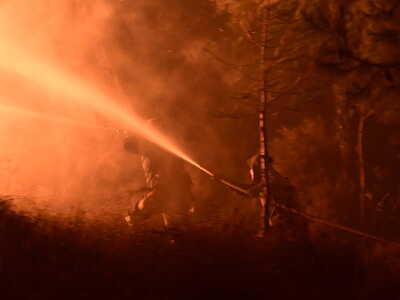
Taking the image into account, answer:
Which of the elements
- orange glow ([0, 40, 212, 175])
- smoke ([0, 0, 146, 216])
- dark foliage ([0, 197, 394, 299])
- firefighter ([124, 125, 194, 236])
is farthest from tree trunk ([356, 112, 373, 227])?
smoke ([0, 0, 146, 216])

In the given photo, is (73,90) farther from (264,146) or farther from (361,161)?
(361,161)

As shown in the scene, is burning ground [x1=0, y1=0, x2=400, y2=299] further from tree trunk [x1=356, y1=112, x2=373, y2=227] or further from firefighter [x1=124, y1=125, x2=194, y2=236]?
firefighter [x1=124, y1=125, x2=194, y2=236]

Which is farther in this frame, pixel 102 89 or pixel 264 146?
pixel 102 89

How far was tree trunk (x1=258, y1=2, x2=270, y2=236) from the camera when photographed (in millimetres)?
5324

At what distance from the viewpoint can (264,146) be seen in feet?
18.1

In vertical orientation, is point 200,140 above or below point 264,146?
above

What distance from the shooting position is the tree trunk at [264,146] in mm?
5324

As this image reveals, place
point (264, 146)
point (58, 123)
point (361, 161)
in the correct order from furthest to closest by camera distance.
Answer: point (58, 123)
point (361, 161)
point (264, 146)

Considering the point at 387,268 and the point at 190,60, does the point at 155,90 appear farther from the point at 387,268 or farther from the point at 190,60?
the point at 387,268

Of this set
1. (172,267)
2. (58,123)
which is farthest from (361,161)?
(58,123)

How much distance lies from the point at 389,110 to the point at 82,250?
207 inches

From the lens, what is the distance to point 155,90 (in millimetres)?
6594

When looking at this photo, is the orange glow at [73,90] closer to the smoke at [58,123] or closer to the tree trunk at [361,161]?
the smoke at [58,123]

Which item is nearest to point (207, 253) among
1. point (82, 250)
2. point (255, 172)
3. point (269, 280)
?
point (269, 280)
